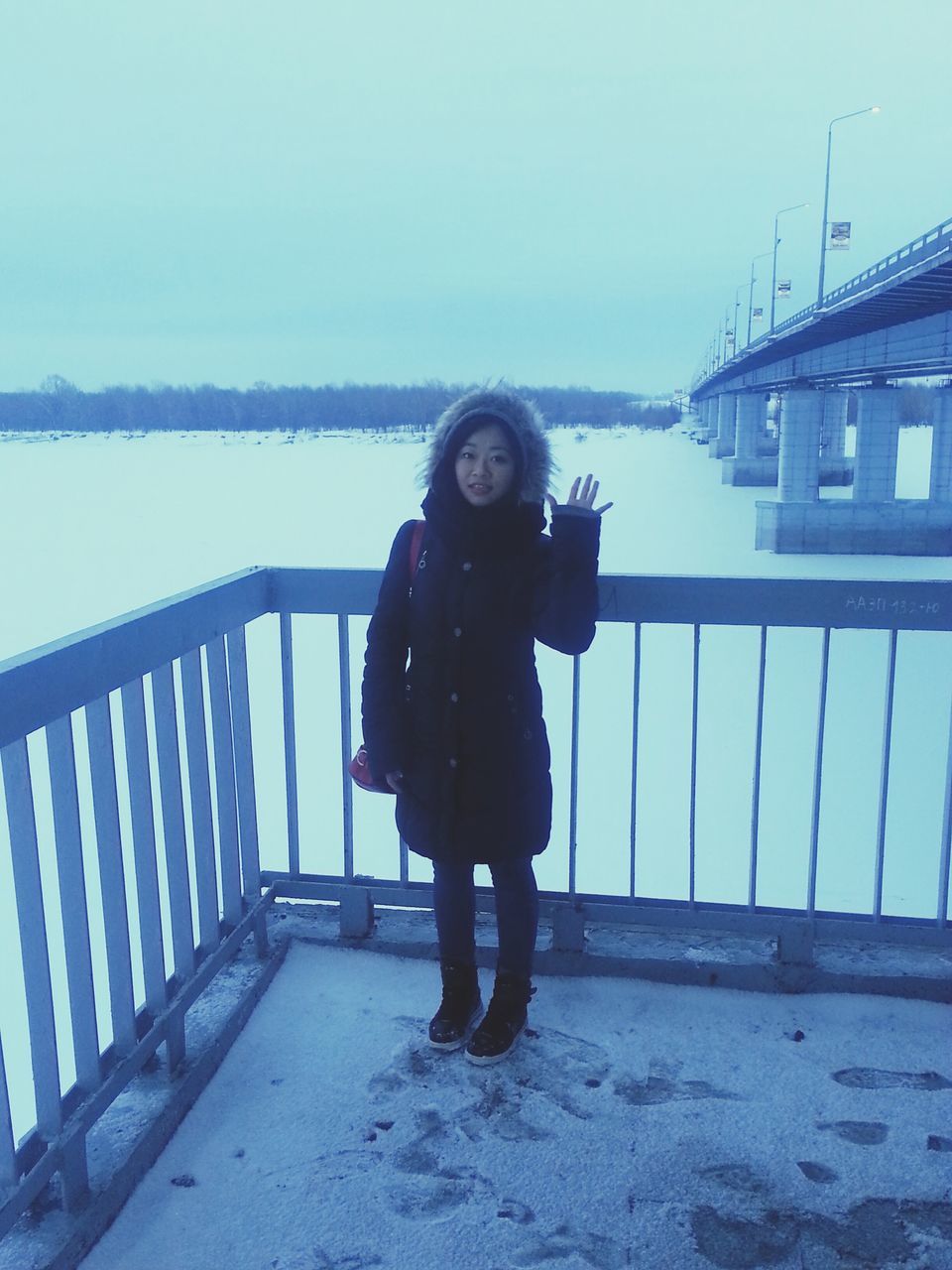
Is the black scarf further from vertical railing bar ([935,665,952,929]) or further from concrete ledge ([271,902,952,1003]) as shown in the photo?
vertical railing bar ([935,665,952,929])

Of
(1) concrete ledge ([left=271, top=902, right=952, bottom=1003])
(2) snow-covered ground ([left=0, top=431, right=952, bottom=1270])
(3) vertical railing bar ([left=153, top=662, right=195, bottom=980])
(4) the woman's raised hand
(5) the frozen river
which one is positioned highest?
(4) the woman's raised hand

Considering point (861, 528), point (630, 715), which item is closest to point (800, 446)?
point (861, 528)

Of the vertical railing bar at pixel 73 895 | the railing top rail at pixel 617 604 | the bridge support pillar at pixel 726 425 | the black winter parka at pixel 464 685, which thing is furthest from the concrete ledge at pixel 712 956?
the bridge support pillar at pixel 726 425

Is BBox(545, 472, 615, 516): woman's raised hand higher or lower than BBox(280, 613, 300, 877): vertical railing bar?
higher

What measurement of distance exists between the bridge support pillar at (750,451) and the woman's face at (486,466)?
5390cm

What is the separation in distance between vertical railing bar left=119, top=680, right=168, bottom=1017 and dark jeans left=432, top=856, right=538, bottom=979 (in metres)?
0.74

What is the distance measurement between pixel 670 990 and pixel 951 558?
3405 centimetres

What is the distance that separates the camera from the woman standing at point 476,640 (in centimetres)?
257

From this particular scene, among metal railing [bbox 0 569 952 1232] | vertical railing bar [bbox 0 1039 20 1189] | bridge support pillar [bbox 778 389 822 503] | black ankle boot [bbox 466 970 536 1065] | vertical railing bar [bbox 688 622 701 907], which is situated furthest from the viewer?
bridge support pillar [bbox 778 389 822 503]

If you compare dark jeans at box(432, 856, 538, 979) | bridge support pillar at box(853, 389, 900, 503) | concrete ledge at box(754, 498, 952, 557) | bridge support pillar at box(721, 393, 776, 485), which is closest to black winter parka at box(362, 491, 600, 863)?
dark jeans at box(432, 856, 538, 979)

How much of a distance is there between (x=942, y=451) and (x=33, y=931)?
37406mm

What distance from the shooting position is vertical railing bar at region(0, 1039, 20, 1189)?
6.07 ft

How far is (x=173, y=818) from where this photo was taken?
260cm

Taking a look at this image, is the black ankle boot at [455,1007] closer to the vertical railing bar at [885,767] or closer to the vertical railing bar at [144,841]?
the vertical railing bar at [144,841]
